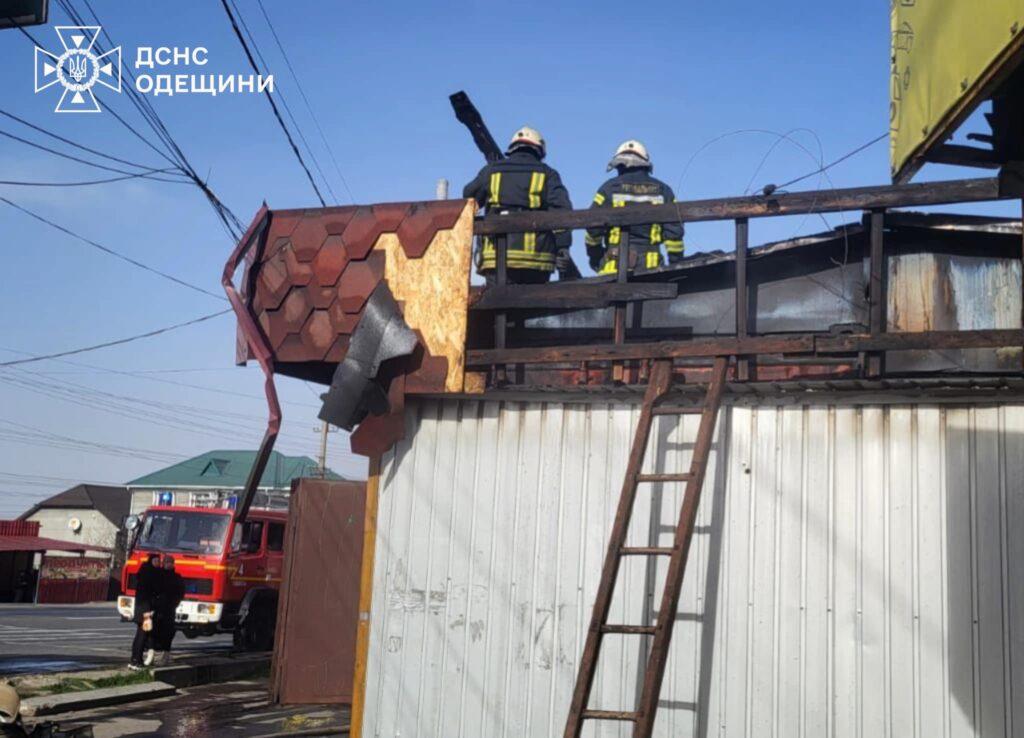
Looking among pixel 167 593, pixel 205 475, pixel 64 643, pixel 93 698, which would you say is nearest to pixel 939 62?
pixel 93 698

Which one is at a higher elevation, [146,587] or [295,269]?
[295,269]

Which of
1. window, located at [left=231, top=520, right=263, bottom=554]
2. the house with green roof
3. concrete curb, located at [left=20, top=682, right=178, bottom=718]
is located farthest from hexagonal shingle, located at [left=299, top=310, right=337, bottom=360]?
the house with green roof

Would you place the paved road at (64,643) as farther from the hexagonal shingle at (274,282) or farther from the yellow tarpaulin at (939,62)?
the yellow tarpaulin at (939,62)

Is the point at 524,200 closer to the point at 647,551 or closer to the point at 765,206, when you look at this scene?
the point at 765,206

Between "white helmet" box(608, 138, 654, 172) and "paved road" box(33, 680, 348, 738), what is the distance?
20.1 feet

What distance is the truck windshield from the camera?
18359 millimetres

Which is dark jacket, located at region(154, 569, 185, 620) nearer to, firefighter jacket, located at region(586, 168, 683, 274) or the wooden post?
the wooden post

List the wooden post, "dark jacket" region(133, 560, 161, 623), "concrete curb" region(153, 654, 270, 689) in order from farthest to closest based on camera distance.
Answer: "dark jacket" region(133, 560, 161, 623) < "concrete curb" region(153, 654, 270, 689) < the wooden post

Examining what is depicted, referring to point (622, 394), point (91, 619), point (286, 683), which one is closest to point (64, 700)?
point (286, 683)

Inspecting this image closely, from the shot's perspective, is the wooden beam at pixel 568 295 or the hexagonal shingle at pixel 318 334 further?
the hexagonal shingle at pixel 318 334

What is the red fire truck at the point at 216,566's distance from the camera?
58.6 feet

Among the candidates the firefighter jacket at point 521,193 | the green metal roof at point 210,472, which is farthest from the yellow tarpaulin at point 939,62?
the green metal roof at point 210,472

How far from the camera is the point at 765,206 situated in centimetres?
677

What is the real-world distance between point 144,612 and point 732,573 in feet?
36.1
